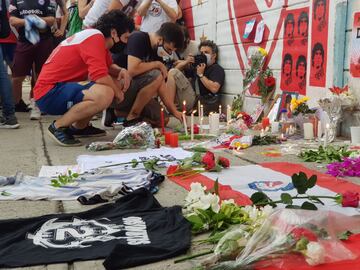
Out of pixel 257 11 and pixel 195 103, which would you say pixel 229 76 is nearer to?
pixel 195 103

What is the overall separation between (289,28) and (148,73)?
158 centimetres

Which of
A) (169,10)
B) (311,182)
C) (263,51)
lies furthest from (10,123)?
(311,182)

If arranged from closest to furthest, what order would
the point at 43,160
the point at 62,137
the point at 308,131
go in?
the point at 43,160 → the point at 62,137 → the point at 308,131

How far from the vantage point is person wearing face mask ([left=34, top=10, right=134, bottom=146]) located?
4.22 meters

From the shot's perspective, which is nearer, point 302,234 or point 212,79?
point 302,234

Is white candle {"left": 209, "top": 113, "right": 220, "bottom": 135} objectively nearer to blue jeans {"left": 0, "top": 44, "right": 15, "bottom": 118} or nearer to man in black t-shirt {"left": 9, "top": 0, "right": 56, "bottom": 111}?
blue jeans {"left": 0, "top": 44, "right": 15, "bottom": 118}

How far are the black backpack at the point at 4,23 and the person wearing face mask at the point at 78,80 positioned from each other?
1537 mm

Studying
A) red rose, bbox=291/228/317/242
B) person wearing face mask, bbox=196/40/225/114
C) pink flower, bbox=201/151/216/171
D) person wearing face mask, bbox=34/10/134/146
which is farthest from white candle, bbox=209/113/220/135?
red rose, bbox=291/228/317/242

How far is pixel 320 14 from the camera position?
15.5 feet

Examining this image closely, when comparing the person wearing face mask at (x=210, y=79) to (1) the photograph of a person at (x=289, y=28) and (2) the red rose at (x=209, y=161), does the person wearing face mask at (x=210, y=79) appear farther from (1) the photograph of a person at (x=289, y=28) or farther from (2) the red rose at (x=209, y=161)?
(2) the red rose at (x=209, y=161)

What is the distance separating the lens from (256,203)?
7.13 feet

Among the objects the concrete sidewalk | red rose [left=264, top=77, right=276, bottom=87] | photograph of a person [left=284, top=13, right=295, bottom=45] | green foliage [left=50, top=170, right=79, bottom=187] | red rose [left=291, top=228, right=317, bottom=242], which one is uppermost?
photograph of a person [left=284, top=13, right=295, bottom=45]

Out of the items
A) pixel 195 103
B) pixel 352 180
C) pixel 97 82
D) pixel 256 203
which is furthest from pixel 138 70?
pixel 256 203

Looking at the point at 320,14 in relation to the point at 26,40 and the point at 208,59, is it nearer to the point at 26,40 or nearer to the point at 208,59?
the point at 208,59
